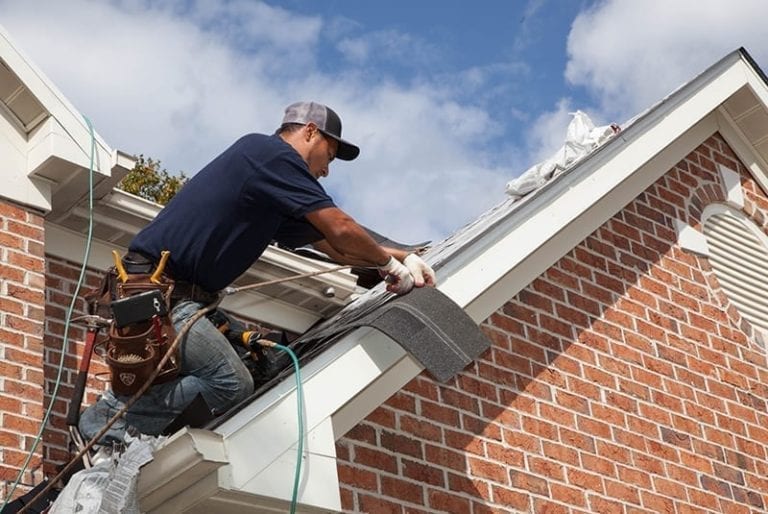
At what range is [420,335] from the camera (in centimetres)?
577

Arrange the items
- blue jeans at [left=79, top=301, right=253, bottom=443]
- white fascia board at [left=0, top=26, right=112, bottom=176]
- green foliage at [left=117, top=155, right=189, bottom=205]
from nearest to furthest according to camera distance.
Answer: blue jeans at [left=79, top=301, right=253, bottom=443], white fascia board at [left=0, top=26, right=112, bottom=176], green foliage at [left=117, top=155, right=189, bottom=205]

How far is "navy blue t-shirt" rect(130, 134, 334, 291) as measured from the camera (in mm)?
5547

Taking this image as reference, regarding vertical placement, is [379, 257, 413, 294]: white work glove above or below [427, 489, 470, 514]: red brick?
above

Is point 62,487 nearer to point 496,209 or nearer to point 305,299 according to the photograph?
point 305,299

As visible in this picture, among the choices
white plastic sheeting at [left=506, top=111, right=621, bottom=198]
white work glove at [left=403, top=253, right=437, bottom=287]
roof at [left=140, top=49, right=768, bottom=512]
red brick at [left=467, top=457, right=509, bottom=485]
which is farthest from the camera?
white plastic sheeting at [left=506, top=111, right=621, bottom=198]

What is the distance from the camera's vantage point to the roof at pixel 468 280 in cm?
505

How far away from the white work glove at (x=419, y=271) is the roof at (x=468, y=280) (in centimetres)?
21

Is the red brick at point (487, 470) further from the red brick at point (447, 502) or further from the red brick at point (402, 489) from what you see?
the red brick at point (402, 489)

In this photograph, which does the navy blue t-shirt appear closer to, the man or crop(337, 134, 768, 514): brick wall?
the man

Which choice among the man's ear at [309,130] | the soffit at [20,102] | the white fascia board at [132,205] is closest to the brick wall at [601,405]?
the man's ear at [309,130]

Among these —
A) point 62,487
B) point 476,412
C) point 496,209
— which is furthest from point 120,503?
point 496,209

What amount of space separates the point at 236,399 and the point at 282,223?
0.99 meters

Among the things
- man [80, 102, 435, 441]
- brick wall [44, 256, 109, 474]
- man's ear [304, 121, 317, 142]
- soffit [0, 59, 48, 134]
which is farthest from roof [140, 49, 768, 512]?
soffit [0, 59, 48, 134]

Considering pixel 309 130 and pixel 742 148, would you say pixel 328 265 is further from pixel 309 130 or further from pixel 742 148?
pixel 742 148
